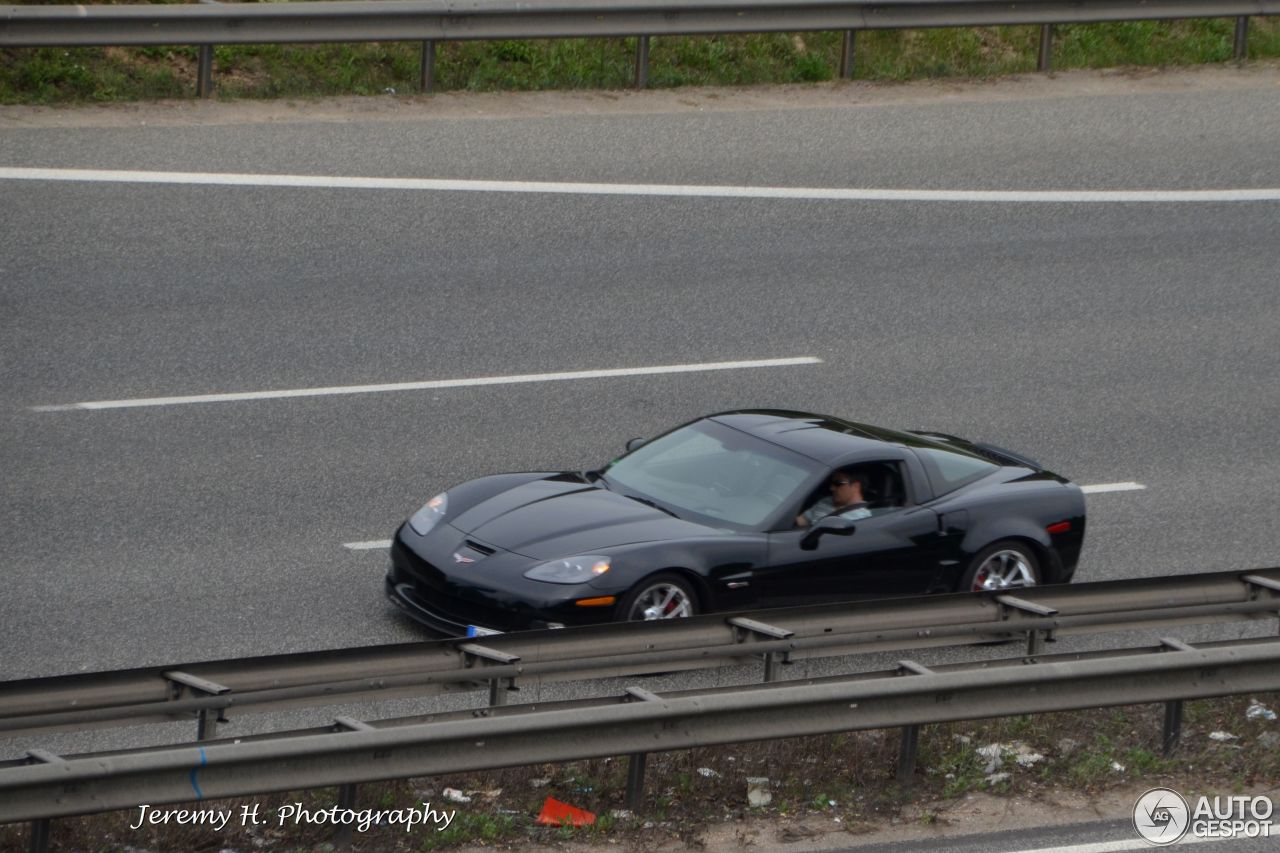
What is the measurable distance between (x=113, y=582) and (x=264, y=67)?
9.03 meters

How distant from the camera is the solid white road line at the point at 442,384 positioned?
12.3 metres

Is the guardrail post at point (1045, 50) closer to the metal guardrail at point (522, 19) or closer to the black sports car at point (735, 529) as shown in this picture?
the metal guardrail at point (522, 19)

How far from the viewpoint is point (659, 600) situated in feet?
30.5

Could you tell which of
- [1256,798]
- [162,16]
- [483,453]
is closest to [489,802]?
[1256,798]

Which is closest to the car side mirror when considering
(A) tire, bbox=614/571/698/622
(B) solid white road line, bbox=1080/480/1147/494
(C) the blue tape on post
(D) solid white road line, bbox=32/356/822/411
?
(A) tire, bbox=614/571/698/622

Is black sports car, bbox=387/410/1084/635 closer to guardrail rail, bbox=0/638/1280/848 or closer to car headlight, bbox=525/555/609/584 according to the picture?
car headlight, bbox=525/555/609/584

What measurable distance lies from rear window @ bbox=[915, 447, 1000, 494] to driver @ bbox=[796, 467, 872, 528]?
46 centimetres

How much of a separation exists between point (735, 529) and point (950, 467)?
1555 mm

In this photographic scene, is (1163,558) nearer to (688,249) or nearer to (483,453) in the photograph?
(483,453)

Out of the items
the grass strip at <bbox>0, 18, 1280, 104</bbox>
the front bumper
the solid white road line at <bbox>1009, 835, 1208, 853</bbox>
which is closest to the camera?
the solid white road line at <bbox>1009, 835, 1208, 853</bbox>

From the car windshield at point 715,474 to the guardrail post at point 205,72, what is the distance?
A: 831 centimetres

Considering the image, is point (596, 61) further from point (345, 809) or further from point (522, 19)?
point (345, 809)

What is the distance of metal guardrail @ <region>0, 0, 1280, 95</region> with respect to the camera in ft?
53.4

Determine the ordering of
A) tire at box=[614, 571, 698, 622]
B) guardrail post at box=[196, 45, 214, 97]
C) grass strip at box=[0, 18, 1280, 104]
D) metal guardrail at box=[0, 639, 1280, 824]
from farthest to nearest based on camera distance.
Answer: grass strip at box=[0, 18, 1280, 104] → guardrail post at box=[196, 45, 214, 97] → tire at box=[614, 571, 698, 622] → metal guardrail at box=[0, 639, 1280, 824]
